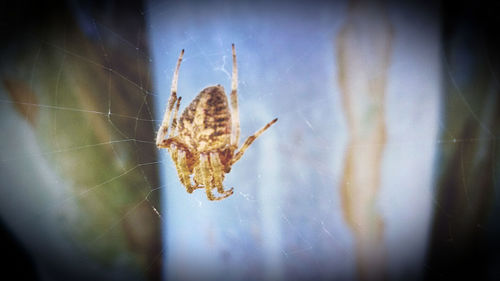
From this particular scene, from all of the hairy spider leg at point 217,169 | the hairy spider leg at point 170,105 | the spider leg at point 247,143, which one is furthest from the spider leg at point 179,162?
the spider leg at point 247,143

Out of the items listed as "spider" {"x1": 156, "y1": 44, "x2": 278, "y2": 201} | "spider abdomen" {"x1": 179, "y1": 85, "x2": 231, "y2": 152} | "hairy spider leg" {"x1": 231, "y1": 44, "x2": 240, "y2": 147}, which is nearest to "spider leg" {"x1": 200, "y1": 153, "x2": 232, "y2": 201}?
"spider" {"x1": 156, "y1": 44, "x2": 278, "y2": 201}

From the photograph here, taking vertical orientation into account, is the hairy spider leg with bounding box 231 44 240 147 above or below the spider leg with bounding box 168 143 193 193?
above

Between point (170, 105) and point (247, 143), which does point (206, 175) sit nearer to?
point (247, 143)

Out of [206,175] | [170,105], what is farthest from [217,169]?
[170,105]

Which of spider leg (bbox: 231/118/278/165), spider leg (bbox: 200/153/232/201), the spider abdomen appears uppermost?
the spider abdomen

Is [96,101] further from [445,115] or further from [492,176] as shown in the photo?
[492,176]

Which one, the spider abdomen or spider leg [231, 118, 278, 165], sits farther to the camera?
spider leg [231, 118, 278, 165]

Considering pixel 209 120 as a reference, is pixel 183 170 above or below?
below

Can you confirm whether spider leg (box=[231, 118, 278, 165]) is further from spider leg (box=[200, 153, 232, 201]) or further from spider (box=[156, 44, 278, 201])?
spider leg (box=[200, 153, 232, 201])

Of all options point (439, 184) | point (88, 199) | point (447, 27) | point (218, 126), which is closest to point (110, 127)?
point (88, 199)
